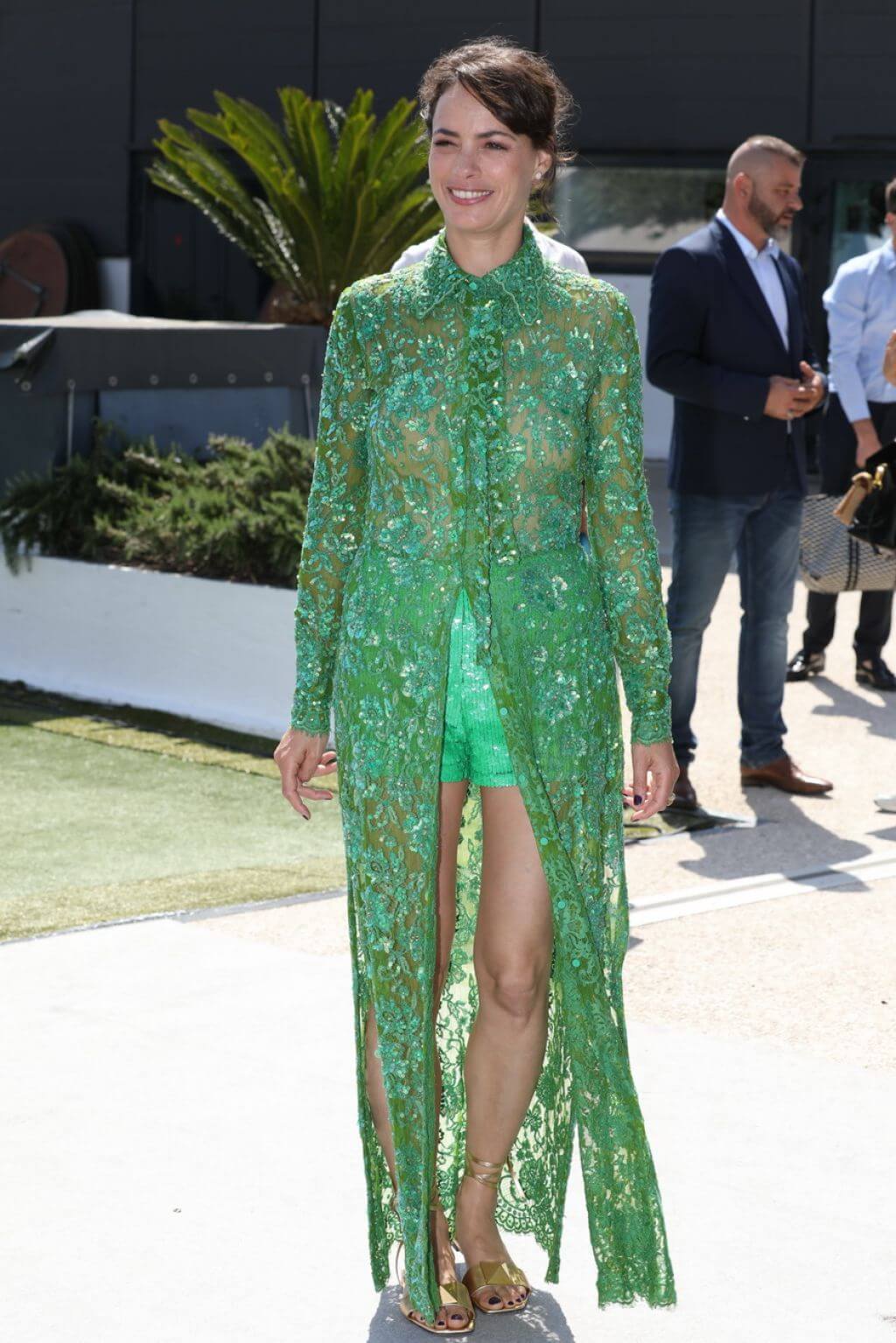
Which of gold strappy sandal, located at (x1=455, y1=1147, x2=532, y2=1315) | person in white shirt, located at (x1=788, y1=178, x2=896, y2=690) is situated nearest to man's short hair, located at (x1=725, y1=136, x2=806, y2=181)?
person in white shirt, located at (x1=788, y1=178, x2=896, y2=690)

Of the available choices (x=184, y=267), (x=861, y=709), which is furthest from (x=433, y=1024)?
(x=184, y=267)

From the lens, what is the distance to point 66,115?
2155 cm

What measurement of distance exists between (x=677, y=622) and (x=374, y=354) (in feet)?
12.8

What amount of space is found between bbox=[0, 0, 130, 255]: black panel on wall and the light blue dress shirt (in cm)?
1384

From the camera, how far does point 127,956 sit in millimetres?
5168

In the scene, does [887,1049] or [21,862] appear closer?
[887,1049]

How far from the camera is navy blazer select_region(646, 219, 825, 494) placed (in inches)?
265

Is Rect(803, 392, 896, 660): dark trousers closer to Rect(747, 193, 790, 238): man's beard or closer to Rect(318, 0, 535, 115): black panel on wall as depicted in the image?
Rect(747, 193, 790, 238): man's beard

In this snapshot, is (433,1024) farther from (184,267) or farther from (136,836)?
(184,267)

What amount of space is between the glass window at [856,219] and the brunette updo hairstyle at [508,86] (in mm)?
15324

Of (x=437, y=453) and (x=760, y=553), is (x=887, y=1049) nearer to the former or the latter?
(x=437, y=453)

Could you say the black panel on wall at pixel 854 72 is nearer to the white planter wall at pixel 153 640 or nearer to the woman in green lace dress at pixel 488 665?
the white planter wall at pixel 153 640

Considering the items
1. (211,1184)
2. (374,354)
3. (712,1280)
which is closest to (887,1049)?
(712,1280)

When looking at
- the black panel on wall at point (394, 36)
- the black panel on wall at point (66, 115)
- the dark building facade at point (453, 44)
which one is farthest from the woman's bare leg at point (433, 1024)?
the black panel on wall at point (66, 115)
